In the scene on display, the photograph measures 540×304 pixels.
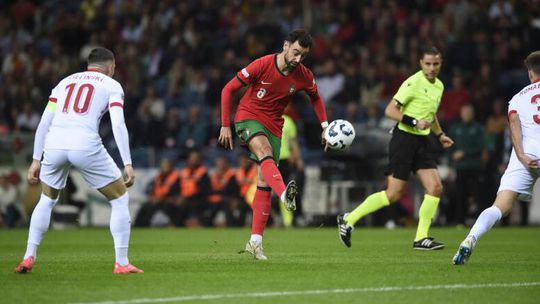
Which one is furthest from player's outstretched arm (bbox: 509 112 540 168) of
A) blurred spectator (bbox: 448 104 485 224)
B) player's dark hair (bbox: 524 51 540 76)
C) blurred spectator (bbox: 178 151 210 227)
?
blurred spectator (bbox: 178 151 210 227)

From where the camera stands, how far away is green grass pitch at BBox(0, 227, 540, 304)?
765 centimetres

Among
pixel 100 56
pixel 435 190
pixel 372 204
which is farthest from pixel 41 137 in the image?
pixel 435 190

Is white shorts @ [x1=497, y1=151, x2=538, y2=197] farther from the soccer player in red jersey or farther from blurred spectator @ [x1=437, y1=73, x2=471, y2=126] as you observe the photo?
blurred spectator @ [x1=437, y1=73, x2=471, y2=126]

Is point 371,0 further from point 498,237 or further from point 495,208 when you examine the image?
point 495,208

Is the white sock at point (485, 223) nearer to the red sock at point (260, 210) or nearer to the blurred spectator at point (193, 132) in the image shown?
the red sock at point (260, 210)

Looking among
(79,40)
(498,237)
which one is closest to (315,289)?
(498,237)

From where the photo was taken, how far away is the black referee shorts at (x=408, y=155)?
13.1m

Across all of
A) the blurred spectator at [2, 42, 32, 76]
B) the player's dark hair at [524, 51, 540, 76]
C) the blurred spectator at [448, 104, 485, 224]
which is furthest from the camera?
the blurred spectator at [2, 42, 32, 76]

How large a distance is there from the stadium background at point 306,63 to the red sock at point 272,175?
11.3m

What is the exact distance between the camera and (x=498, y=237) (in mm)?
16750

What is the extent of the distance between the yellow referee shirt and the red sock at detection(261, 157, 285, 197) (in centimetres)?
289

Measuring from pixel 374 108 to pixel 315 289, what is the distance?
1458 centimetres

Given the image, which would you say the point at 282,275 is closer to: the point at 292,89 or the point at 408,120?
the point at 292,89

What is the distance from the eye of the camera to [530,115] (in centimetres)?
998
